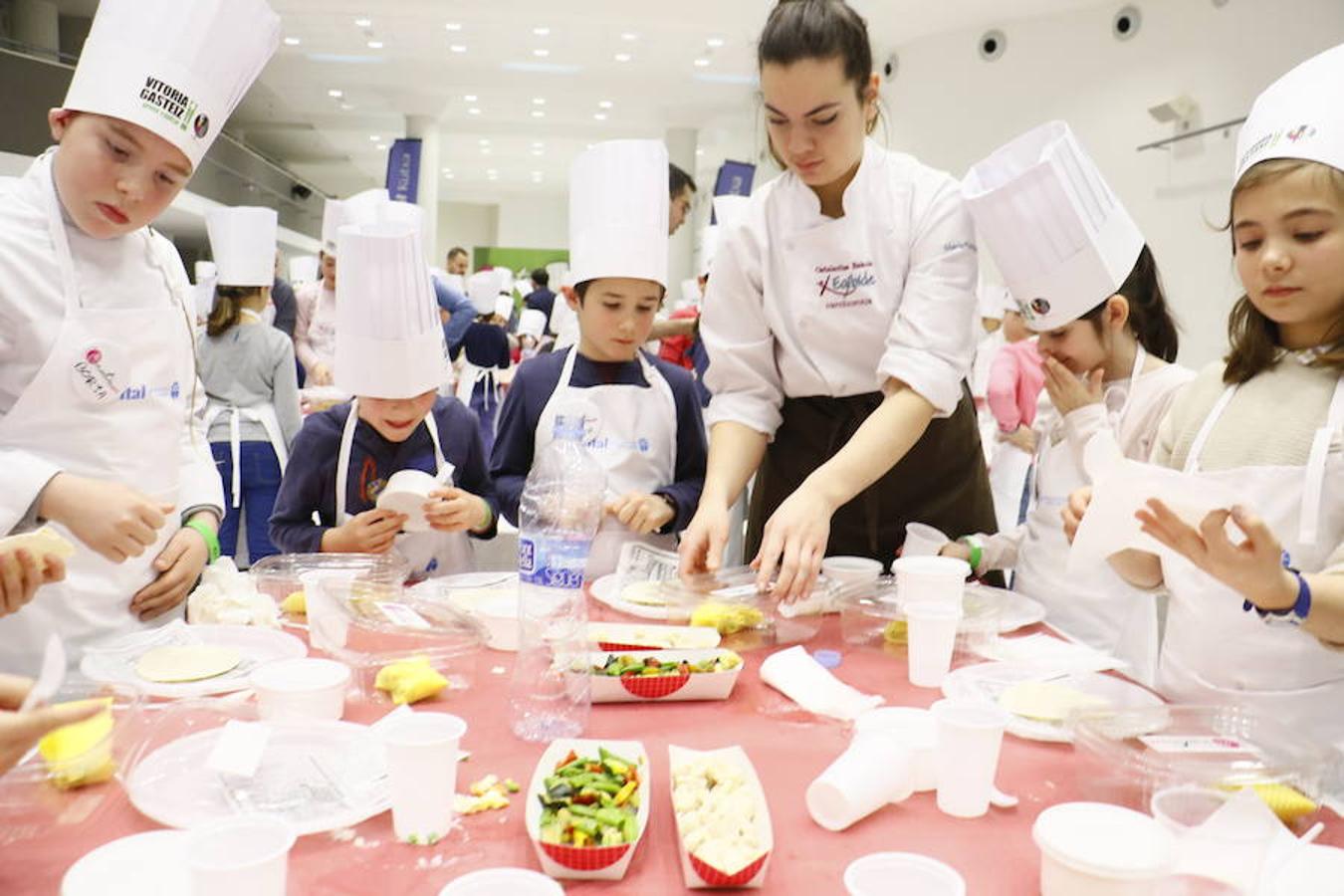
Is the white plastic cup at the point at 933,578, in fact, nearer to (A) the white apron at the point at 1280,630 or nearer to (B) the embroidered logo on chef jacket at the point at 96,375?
(A) the white apron at the point at 1280,630

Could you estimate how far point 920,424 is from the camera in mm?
1861

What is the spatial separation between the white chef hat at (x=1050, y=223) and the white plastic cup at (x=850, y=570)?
67 centimetres

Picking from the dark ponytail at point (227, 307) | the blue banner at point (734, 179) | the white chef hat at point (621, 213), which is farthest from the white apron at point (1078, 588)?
the blue banner at point (734, 179)

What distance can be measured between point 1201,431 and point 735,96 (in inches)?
472

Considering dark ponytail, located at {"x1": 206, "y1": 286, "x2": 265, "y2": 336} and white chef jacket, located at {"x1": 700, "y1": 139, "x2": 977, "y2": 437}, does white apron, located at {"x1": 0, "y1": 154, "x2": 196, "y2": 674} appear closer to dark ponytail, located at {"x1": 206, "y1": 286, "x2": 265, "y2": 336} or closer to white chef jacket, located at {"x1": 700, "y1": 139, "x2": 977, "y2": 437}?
white chef jacket, located at {"x1": 700, "y1": 139, "x2": 977, "y2": 437}

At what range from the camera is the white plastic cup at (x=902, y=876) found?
85 centimetres

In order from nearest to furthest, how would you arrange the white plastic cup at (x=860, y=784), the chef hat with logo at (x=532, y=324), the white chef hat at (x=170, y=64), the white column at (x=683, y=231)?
the white plastic cup at (x=860, y=784) < the white chef hat at (x=170, y=64) < the chef hat with logo at (x=532, y=324) < the white column at (x=683, y=231)

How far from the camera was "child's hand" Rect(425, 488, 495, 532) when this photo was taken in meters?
1.93

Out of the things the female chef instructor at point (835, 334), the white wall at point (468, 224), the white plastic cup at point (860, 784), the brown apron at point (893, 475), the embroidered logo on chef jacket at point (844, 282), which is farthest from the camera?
the white wall at point (468, 224)

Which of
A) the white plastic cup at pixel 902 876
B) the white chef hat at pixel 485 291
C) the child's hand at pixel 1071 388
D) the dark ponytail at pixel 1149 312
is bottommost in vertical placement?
the white plastic cup at pixel 902 876

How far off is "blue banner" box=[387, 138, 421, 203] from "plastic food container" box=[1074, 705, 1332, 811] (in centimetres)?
1155

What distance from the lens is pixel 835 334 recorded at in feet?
6.68

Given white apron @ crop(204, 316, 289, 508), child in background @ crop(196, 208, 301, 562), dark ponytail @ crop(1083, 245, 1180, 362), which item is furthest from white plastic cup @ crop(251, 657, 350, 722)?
white apron @ crop(204, 316, 289, 508)

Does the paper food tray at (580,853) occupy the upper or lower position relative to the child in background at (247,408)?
lower
